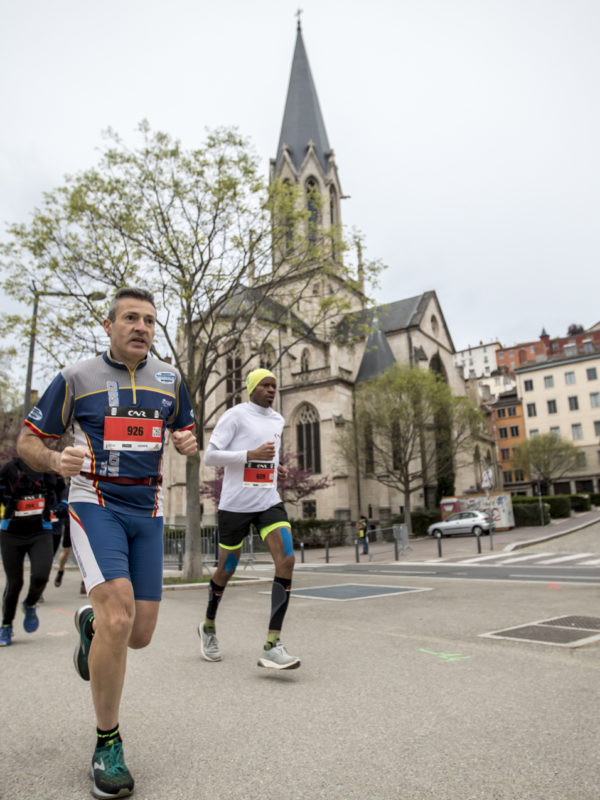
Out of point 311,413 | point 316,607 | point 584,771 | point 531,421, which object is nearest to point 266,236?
point 316,607

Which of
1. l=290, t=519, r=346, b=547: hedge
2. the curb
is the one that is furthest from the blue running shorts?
l=290, t=519, r=346, b=547: hedge

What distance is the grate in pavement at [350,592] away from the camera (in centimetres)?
852

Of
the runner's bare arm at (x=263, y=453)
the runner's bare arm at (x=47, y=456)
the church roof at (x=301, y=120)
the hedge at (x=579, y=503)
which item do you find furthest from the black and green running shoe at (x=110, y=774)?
the church roof at (x=301, y=120)

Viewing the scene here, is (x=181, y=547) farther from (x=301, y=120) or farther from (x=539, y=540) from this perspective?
(x=301, y=120)

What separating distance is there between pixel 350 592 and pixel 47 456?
7.40 metres

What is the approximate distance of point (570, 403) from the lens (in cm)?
6159

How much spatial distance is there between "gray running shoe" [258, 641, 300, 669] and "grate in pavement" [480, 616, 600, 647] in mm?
2015

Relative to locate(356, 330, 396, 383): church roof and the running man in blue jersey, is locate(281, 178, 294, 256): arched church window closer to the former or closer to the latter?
the running man in blue jersey

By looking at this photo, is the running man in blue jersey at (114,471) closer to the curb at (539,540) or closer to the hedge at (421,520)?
the curb at (539,540)

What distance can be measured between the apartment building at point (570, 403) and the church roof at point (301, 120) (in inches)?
1279

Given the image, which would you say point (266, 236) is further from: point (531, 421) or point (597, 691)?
point (531, 421)

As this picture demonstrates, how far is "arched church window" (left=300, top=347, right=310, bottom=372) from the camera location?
4353 cm

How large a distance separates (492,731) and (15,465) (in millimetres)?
4766

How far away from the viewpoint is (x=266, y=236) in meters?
14.3
